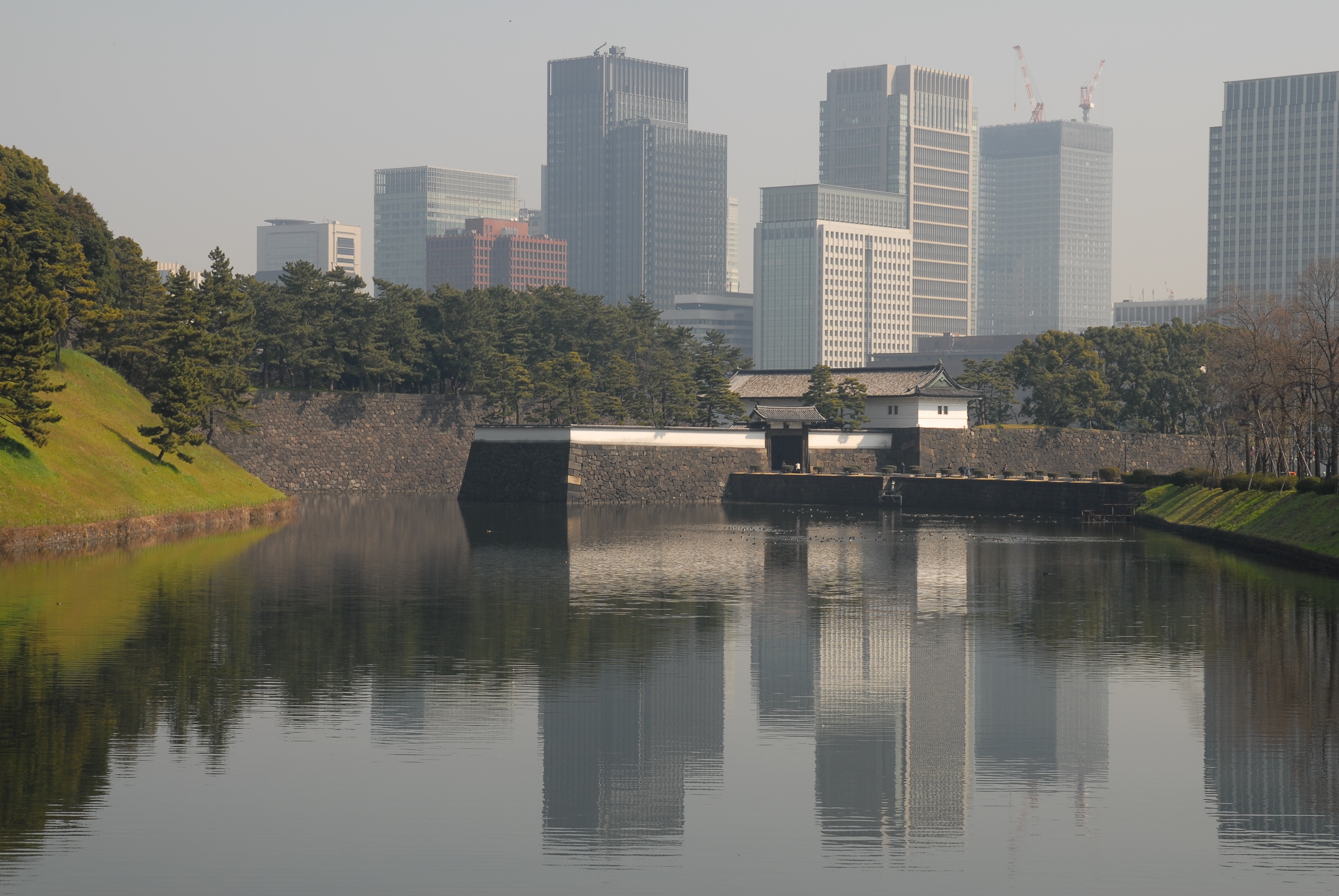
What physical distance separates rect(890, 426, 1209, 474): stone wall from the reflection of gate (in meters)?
5.71

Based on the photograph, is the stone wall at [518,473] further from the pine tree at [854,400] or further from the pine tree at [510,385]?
the pine tree at [854,400]

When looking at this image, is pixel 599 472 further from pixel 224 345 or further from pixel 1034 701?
pixel 1034 701

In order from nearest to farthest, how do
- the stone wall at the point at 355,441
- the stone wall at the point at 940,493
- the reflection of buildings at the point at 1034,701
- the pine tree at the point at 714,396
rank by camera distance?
1. the reflection of buildings at the point at 1034,701
2. the stone wall at the point at 940,493
3. the stone wall at the point at 355,441
4. the pine tree at the point at 714,396

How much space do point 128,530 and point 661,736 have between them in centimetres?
3285

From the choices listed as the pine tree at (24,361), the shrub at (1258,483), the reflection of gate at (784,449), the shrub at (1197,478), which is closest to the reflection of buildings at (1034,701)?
the shrub at (1258,483)

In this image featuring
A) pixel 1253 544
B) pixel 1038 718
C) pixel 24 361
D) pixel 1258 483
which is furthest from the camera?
pixel 1258 483

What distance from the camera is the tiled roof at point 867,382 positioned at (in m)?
84.7

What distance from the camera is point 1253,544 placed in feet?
150

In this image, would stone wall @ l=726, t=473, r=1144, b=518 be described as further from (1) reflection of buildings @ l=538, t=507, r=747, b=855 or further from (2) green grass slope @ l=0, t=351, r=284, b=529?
(1) reflection of buildings @ l=538, t=507, r=747, b=855

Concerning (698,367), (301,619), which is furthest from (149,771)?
(698,367)

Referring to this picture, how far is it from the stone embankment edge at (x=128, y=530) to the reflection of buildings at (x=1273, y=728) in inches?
1211

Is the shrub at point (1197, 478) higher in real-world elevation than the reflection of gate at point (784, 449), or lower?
lower

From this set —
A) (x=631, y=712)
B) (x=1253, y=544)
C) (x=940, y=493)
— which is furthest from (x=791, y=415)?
(x=631, y=712)

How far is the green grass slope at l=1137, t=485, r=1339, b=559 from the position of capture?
135 feet
